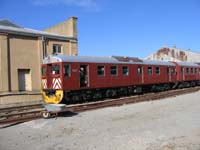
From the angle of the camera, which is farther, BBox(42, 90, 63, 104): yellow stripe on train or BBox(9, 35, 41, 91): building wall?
BBox(9, 35, 41, 91): building wall

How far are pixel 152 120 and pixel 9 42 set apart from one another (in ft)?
48.6

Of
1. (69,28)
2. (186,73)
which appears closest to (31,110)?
(69,28)

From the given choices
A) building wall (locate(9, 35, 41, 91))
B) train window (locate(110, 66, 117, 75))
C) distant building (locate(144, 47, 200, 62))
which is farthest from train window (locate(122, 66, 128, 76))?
distant building (locate(144, 47, 200, 62))

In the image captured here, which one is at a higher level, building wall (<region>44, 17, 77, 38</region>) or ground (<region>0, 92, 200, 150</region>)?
building wall (<region>44, 17, 77, 38</region>)

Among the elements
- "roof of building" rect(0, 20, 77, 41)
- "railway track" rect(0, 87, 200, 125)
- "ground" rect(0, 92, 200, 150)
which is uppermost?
"roof of building" rect(0, 20, 77, 41)

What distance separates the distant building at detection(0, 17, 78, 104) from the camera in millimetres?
21203

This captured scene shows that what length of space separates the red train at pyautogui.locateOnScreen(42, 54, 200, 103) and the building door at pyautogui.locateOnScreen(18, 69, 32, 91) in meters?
5.03

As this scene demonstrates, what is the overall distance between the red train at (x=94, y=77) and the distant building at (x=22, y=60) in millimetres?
4238

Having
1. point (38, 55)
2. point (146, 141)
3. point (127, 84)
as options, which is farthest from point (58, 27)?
point (146, 141)

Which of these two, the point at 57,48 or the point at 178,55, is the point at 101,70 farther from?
the point at 178,55

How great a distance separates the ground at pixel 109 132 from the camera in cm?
774

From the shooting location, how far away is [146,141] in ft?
26.3

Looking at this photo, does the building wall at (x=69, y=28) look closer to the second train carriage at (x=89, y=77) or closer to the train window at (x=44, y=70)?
the second train carriage at (x=89, y=77)

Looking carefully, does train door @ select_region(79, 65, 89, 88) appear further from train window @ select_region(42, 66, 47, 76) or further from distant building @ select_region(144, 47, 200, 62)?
distant building @ select_region(144, 47, 200, 62)
